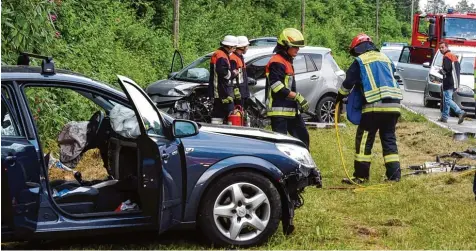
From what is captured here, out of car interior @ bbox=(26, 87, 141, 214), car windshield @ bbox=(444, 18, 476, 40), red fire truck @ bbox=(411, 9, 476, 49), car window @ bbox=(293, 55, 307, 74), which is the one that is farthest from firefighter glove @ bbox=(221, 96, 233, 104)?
car windshield @ bbox=(444, 18, 476, 40)

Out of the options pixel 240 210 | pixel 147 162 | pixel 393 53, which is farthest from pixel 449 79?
pixel 393 53

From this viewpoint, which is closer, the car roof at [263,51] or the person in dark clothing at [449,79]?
the car roof at [263,51]

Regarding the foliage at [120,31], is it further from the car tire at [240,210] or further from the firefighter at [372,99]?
the car tire at [240,210]

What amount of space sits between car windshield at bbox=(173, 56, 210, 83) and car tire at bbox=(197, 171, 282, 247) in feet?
28.5

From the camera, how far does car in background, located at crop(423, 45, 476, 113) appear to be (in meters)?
20.2

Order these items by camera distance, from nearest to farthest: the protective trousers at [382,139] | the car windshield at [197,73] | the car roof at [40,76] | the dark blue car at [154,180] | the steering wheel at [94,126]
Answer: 1. the dark blue car at [154,180]
2. the car roof at [40,76]
3. the steering wheel at [94,126]
4. the protective trousers at [382,139]
5. the car windshield at [197,73]

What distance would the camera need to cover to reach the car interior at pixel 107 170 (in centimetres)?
632

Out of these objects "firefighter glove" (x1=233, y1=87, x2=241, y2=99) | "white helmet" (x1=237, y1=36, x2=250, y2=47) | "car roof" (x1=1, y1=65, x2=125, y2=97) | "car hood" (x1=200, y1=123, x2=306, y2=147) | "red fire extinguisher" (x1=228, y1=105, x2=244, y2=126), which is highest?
"car roof" (x1=1, y1=65, x2=125, y2=97)

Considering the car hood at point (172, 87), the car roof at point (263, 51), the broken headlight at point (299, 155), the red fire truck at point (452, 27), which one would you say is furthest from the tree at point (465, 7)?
the broken headlight at point (299, 155)

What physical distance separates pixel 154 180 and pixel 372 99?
434 cm

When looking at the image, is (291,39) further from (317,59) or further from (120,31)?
(120,31)

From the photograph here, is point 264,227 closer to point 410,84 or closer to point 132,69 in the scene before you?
point 132,69

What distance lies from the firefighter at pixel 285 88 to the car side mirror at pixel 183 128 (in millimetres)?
3843

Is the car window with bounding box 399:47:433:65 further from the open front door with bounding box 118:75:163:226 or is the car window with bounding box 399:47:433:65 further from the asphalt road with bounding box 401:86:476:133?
the open front door with bounding box 118:75:163:226
